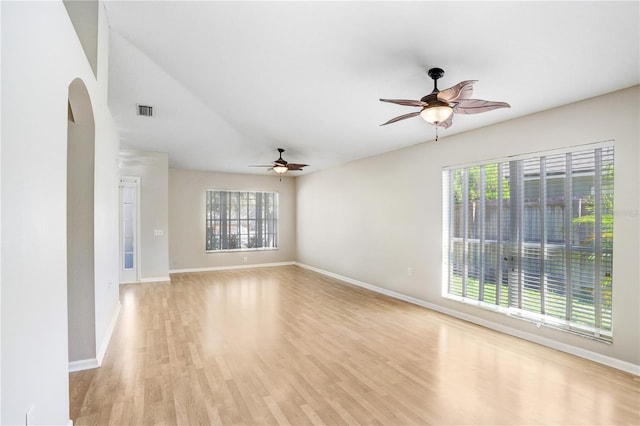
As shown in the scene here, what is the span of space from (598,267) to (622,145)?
47.3 inches

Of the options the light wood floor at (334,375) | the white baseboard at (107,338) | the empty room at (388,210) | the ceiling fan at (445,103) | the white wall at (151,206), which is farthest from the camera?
the white wall at (151,206)

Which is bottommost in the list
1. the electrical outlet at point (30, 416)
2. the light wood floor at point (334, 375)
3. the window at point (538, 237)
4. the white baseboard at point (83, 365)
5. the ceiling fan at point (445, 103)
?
the light wood floor at point (334, 375)

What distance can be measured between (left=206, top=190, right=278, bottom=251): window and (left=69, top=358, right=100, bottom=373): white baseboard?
18.7ft

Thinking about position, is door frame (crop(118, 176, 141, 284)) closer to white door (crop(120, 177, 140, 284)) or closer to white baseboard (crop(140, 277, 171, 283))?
white door (crop(120, 177, 140, 284))

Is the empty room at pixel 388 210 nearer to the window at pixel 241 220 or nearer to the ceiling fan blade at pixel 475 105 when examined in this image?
the ceiling fan blade at pixel 475 105

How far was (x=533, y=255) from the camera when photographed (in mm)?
3900

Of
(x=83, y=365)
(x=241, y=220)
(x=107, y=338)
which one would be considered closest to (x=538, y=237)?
(x=83, y=365)

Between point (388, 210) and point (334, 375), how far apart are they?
3.67m

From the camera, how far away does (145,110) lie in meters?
5.08

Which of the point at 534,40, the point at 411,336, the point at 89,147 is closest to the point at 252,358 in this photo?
the point at 411,336

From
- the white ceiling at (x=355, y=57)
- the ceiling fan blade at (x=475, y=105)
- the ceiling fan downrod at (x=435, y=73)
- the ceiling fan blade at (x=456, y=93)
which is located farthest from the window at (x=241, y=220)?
the ceiling fan blade at (x=456, y=93)

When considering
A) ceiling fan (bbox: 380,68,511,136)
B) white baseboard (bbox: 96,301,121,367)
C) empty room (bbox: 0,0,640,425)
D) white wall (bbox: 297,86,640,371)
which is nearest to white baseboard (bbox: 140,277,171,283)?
empty room (bbox: 0,0,640,425)

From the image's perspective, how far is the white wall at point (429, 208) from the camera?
3.11 m

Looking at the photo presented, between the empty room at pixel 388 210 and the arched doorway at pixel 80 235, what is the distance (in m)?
0.01
